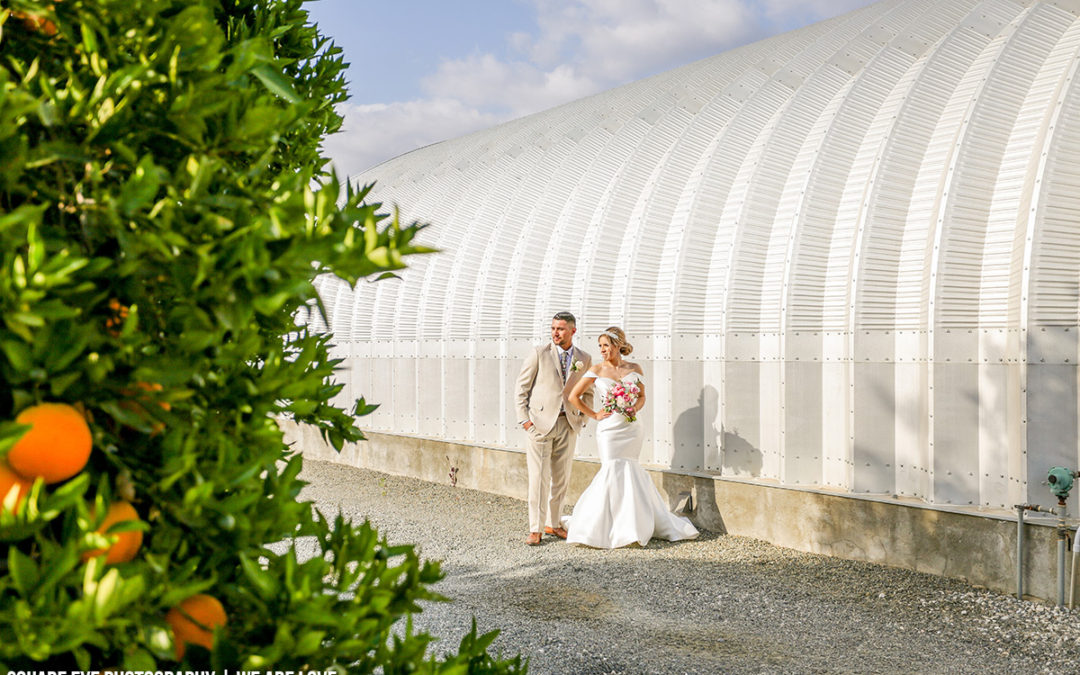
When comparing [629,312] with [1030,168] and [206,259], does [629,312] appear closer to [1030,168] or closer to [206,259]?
[1030,168]

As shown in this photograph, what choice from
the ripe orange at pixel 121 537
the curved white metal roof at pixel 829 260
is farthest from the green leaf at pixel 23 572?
the curved white metal roof at pixel 829 260

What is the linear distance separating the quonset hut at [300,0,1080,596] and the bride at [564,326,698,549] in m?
0.83

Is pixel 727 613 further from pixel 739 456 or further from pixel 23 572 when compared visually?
pixel 23 572

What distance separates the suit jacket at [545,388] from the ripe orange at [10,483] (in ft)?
28.6

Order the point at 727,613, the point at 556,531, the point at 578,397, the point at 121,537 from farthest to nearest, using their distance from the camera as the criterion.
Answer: the point at 556,531 < the point at 578,397 < the point at 727,613 < the point at 121,537

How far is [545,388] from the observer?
391 inches

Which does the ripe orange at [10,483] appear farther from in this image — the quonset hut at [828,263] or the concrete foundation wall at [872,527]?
the quonset hut at [828,263]

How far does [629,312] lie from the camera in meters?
11.5

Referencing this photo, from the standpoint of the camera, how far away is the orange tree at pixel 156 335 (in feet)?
3.75

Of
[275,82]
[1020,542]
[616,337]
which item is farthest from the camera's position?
[616,337]

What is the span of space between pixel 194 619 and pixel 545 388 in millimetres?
8626

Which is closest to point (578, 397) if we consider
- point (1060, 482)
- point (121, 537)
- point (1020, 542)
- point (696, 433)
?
point (696, 433)

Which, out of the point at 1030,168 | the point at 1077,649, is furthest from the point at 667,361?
the point at 1077,649

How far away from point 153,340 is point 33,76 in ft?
1.48
